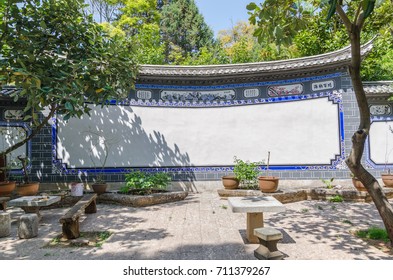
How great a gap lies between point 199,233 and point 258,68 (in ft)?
18.6

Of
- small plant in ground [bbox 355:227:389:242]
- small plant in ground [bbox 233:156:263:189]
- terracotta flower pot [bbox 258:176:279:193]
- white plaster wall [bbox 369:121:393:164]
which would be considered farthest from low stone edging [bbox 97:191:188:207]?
white plaster wall [bbox 369:121:393:164]

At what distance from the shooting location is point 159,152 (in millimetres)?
8781

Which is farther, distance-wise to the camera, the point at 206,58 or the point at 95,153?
the point at 206,58

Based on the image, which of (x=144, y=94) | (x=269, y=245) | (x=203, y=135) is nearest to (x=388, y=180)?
(x=203, y=135)

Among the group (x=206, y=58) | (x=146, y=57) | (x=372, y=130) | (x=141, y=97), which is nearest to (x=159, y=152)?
(x=141, y=97)

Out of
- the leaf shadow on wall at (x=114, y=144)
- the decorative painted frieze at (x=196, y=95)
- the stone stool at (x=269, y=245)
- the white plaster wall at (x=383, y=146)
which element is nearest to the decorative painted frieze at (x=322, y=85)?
the white plaster wall at (x=383, y=146)

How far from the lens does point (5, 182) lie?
722cm

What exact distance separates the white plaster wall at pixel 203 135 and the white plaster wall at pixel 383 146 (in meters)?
1.19

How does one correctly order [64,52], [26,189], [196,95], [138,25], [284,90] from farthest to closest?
1. [138,25]
2. [196,95]
3. [284,90]
4. [26,189]
5. [64,52]

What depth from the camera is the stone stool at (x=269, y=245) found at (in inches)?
133

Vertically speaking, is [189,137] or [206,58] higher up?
[206,58]

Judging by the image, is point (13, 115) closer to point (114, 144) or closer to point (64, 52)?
point (114, 144)

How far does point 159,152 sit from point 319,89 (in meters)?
5.33

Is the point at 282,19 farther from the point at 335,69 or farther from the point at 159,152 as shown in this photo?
the point at 159,152
